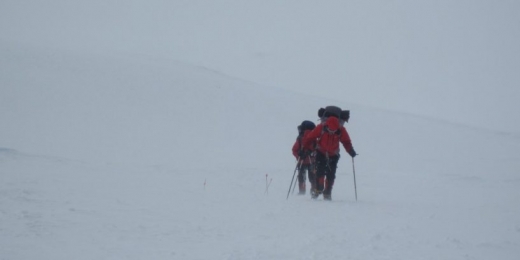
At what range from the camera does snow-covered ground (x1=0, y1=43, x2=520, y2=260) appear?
603cm

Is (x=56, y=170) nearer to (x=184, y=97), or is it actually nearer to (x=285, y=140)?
(x=285, y=140)

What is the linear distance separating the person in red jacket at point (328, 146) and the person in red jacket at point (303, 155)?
0.30 metres

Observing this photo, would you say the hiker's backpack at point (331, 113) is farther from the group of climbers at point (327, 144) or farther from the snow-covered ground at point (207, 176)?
the snow-covered ground at point (207, 176)

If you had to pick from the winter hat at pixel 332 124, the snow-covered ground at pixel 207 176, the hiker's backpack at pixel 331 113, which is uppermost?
the hiker's backpack at pixel 331 113

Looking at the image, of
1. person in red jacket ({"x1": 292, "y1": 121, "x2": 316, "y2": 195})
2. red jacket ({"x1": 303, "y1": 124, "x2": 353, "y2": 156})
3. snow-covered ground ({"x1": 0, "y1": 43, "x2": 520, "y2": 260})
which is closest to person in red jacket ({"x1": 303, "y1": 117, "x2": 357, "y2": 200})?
red jacket ({"x1": 303, "y1": 124, "x2": 353, "y2": 156})

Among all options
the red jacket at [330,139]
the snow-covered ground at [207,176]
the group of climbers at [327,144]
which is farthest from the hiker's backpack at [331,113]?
the snow-covered ground at [207,176]

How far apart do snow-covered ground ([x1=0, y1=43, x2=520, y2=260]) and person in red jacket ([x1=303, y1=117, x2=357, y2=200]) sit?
0.58 m

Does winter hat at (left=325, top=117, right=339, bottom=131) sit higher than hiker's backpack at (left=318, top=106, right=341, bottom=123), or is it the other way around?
hiker's backpack at (left=318, top=106, right=341, bottom=123)

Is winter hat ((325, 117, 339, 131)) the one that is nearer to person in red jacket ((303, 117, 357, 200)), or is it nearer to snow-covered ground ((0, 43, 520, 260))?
person in red jacket ((303, 117, 357, 200))

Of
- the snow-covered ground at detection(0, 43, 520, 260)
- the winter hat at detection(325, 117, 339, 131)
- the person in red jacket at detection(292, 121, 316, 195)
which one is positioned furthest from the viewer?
the person in red jacket at detection(292, 121, 316, 195)

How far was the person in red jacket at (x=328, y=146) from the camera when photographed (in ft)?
34.1

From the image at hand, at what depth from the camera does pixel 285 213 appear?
321 inches

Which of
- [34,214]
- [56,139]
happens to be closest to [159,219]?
[34,214]

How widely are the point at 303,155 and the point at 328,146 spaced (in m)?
1.13
